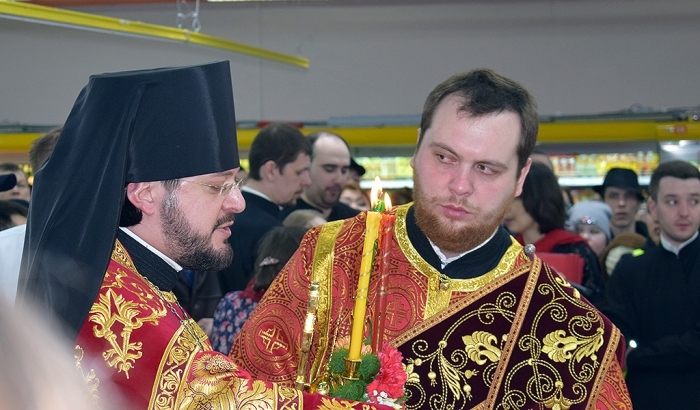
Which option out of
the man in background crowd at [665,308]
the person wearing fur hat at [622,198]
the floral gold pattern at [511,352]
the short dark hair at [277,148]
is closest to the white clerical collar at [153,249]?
the floral gold pattern at [511,352]

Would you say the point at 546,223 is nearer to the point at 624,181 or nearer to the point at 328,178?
the point at 328,178

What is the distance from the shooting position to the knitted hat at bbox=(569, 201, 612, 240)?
6.01 metres

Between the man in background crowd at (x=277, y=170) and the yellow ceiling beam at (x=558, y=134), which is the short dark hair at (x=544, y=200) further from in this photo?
the yellow ceiling beam at (x=558, y=134)

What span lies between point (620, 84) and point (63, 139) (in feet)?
36.5

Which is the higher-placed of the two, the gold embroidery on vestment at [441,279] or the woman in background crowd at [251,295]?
the gold embroidery on vestment at [441,279]

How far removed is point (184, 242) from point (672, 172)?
9.85 ft

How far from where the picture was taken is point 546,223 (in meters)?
4.36

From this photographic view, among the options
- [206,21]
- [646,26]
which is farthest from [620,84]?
[206,21]

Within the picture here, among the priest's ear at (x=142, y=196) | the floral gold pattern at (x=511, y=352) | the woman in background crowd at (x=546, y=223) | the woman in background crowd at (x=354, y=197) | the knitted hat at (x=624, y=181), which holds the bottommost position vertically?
the woman in background crowd at (x=354, y=197)

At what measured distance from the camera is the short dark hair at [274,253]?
11.1ft

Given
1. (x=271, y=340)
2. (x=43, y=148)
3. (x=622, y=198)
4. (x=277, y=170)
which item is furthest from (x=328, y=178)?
(x=271, y=340)

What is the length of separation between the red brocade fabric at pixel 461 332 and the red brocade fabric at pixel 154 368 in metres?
0.45

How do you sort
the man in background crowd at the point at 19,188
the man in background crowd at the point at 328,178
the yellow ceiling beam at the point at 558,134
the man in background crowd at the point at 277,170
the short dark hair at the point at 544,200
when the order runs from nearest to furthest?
the short dark hair at the point at 544,200 → the man in background crowd at the point at 277,170 → the man in background crowd at the point at 328,178 → the man in background crowd at the point at 19,188 → the yellow ceiling beam at the point at 558,134

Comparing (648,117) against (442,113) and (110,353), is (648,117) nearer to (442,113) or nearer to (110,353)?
→ (442,113)
